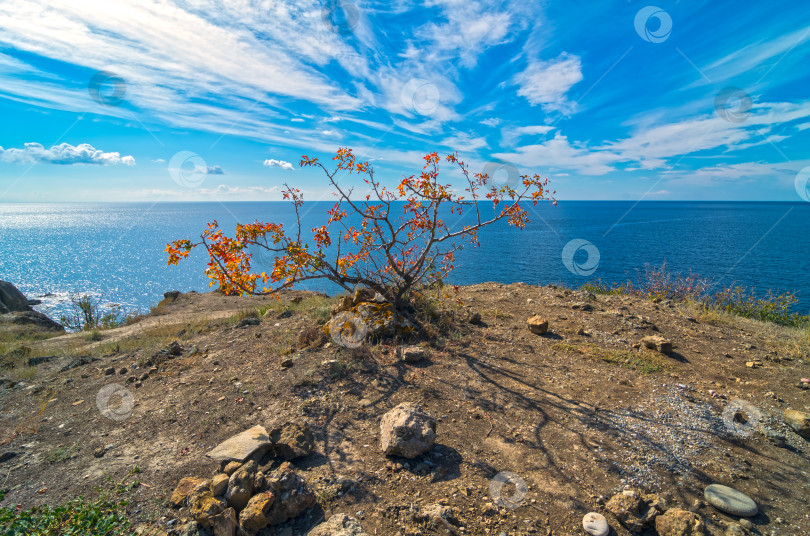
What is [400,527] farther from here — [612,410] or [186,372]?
[186,372]

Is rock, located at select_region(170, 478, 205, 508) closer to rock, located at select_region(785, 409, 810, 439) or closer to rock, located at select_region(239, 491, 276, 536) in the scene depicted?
rock, located at select_region(239, 491, 276, 536)

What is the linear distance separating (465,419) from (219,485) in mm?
3232

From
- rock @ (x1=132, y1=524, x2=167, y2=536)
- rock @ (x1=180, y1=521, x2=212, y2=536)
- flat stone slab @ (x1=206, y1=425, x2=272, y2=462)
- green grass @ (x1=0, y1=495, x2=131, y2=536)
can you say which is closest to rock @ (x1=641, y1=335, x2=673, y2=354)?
flat stone slab @ (x1=206, y1=425, x2=272, y2=462)

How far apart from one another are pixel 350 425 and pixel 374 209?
4469mm

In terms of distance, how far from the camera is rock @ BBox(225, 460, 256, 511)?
3.61 meters

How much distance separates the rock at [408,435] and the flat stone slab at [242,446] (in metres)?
1.49

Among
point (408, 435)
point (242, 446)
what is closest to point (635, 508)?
point (408, 435)

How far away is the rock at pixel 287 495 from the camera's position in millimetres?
3537

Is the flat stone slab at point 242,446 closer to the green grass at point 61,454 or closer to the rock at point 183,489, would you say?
the rock at point 183,489

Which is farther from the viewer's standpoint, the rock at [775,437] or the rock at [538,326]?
the rock at [538,326]

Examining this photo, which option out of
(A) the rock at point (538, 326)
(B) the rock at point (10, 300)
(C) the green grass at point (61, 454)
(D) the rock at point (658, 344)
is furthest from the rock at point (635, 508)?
(B) the rock at point (10, 300)

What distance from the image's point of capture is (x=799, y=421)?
4.84m

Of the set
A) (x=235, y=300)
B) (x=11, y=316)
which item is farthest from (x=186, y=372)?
(x=11, y=316)

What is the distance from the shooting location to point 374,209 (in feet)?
25.4
